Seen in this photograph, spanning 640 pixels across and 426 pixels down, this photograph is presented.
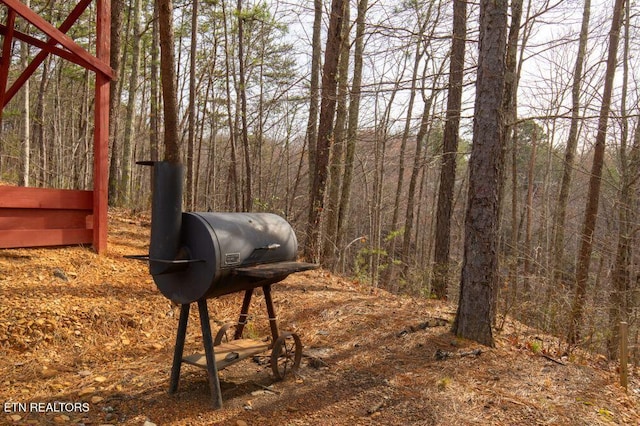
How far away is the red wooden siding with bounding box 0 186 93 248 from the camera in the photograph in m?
5.02

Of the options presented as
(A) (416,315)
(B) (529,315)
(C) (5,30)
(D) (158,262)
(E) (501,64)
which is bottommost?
(B) (529,315)

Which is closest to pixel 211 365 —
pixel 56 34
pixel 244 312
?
pixel 244 312

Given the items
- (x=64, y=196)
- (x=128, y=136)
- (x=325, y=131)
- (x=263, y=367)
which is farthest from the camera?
(x=128, y=136)

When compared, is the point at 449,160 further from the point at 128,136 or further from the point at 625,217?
the point at 128,136

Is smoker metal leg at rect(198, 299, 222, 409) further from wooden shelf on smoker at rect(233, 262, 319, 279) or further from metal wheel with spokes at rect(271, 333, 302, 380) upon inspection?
metal wheel with spokes at rect(271, 333, 302, 380)

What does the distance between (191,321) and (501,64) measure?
473cm

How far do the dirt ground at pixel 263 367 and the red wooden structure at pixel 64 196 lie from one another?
0.79 feet

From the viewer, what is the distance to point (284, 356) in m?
3.89

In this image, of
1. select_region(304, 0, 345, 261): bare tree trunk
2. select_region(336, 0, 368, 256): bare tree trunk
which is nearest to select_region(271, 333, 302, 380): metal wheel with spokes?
select_region(304, 0, 345, 261): bare tree trunk

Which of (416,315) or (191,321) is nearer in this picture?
(191,321)

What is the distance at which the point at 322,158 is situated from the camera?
829 centimetres

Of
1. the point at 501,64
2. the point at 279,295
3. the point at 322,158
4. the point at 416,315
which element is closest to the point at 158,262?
the point at 279,295

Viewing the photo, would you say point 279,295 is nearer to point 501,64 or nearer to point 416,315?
point 416,315

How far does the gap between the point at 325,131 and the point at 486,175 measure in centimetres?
419
